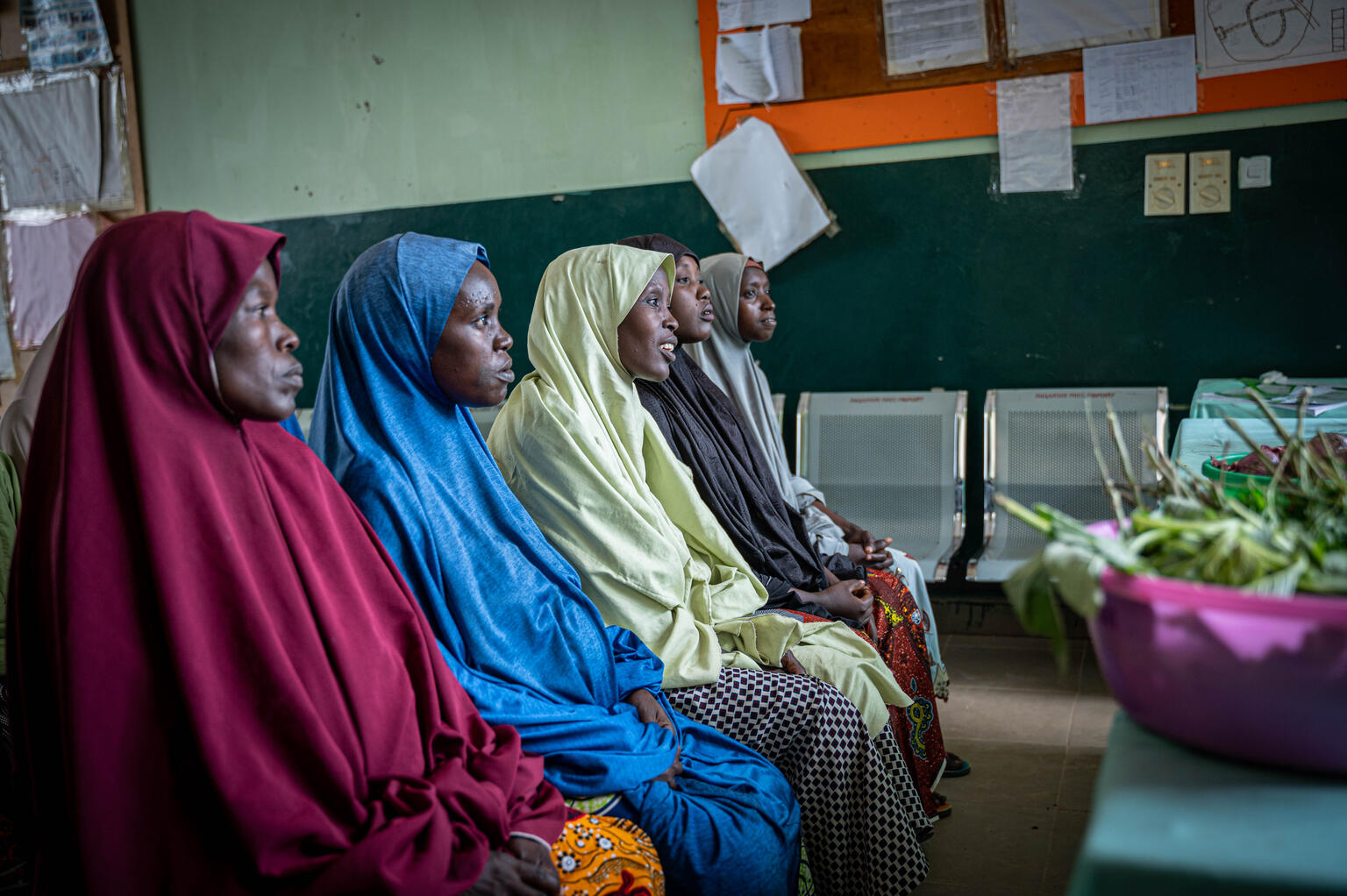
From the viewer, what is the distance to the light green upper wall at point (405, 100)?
469 cm

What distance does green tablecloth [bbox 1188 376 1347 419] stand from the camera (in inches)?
123

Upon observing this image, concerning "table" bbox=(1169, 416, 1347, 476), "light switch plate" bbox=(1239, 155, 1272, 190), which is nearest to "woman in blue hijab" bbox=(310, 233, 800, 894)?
"table" bbox=(1169, 416, 1347, 476)

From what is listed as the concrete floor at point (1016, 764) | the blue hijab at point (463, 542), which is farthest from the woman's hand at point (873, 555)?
the blue hijab at point (463, 542)

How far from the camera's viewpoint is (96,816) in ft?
3.81

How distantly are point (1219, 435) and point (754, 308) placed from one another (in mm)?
1444

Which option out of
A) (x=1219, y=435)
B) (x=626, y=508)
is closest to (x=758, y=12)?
(x=1219, y=435)

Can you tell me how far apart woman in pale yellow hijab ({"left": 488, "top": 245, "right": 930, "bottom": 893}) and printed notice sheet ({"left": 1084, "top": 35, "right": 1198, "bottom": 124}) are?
2.40 m

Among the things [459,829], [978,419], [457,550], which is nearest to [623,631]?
[457,550]

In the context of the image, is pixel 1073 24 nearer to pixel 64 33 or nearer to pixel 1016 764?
pixel 1016 764

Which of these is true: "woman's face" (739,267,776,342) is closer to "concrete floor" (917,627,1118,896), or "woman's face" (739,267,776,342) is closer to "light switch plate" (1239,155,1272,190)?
"concrete floor" (917,627,1118,896)

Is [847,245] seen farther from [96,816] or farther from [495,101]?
[96,816]

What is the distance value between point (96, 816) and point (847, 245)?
3.77 metres

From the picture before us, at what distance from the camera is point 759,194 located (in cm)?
446

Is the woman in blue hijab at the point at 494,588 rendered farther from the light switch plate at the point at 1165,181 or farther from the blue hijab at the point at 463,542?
the light switch plate at the point at 1165,181
